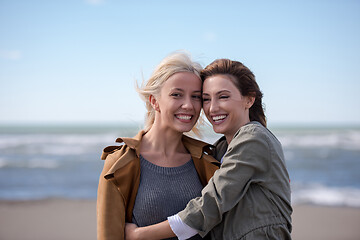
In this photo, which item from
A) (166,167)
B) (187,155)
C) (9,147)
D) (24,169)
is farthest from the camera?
(9,147)

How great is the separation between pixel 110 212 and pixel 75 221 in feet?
15.2

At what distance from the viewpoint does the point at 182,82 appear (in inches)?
103

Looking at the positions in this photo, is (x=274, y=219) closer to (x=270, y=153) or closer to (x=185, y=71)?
(x=270, y=153)

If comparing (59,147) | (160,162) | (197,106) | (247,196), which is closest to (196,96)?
(197,106)

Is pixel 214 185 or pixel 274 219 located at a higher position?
pixel 214 185

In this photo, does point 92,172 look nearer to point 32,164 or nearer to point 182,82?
point 32,164

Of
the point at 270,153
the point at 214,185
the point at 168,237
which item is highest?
the point at 270,153

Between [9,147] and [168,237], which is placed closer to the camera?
[168,237]

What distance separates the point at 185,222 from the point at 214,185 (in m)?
0.27

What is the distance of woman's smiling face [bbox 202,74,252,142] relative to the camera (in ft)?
8.34

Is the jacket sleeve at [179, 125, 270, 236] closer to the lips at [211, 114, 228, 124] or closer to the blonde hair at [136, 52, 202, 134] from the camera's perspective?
the lips at [211, 114, 228, 124]

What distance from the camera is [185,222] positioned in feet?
7.34

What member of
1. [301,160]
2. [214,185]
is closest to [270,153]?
[214,185]

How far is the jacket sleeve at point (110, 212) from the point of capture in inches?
92.4
